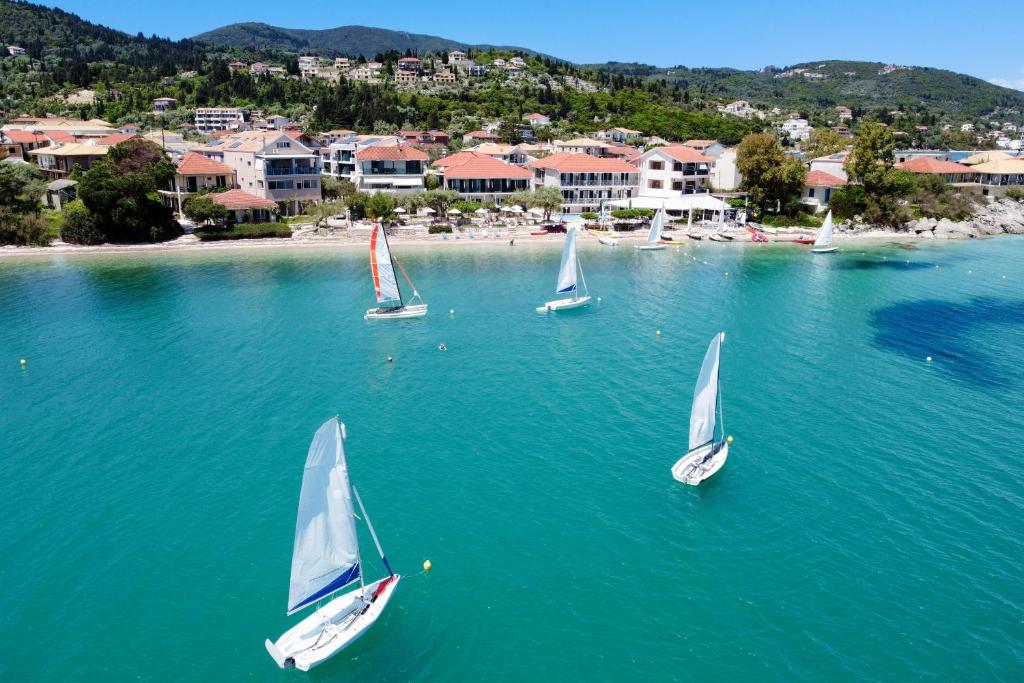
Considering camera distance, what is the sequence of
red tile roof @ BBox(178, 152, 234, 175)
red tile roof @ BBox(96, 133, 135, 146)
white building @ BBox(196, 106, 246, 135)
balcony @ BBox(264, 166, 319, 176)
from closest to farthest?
red tile roof @ BBox(178, 152, 234, 175) → balcony @ BBox(264, 166, 319, 176) → red tile roof @ BBox(96, 133, 135, 146) → white building @ BBox(196, 106, 246, 135)

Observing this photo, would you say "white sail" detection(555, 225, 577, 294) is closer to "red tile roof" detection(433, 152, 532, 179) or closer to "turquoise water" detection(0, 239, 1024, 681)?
"turquoise water" detection(0, 239, 1024, 681)

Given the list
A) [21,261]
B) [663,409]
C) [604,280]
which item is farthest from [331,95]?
[663,409]

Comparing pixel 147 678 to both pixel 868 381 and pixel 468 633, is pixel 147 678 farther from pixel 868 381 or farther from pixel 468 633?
pixel 868 381

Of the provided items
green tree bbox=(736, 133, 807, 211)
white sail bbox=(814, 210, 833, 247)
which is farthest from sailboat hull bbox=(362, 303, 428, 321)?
green tree bbox=(736, 133, 807, 211)

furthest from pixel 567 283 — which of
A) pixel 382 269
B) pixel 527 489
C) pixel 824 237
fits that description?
pixel 824 237

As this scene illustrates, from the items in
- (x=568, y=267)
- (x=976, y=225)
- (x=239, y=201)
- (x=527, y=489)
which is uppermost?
(x=239, y=201)

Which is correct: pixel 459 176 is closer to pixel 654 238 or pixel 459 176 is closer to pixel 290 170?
pixel 290 170
